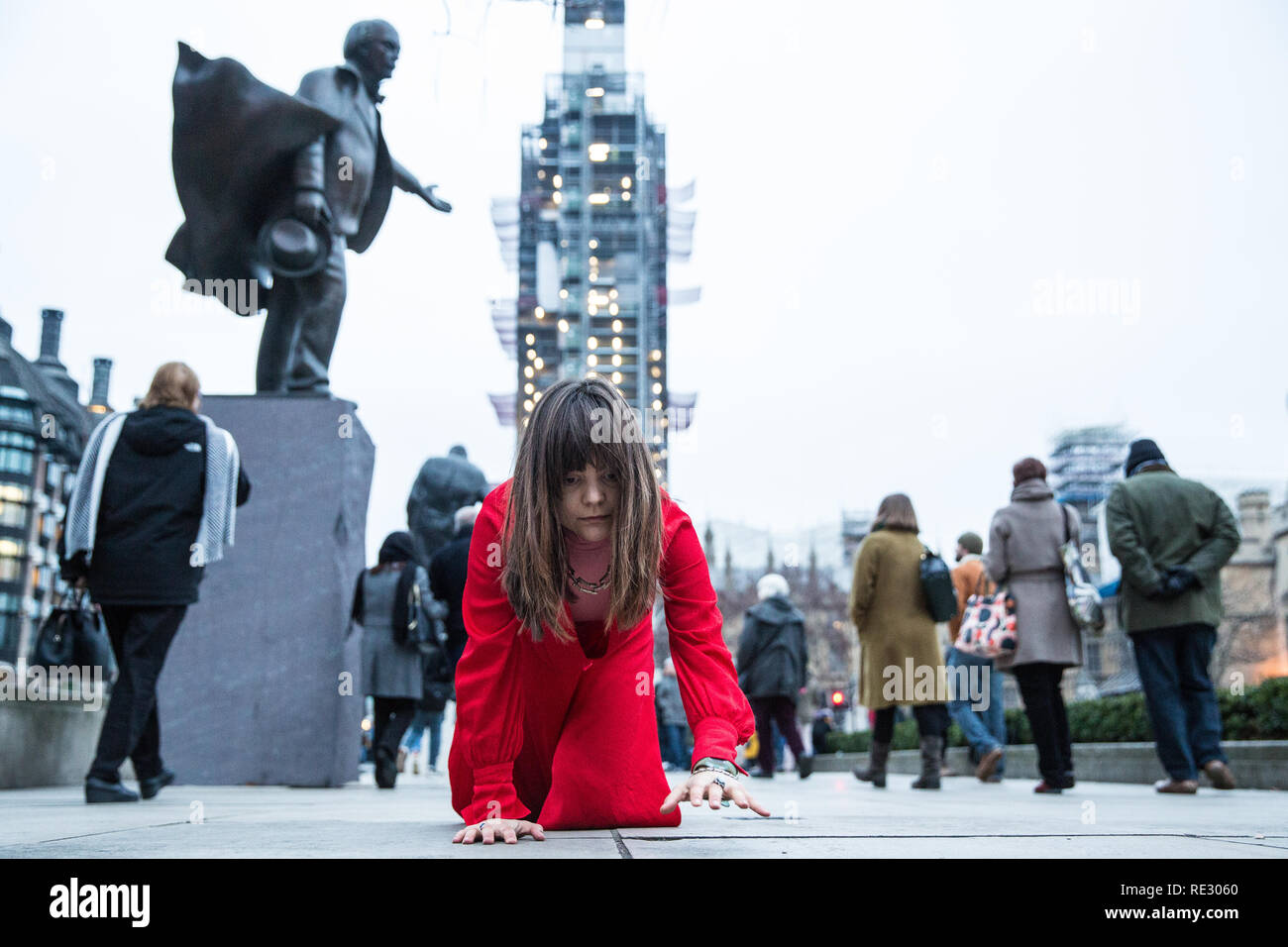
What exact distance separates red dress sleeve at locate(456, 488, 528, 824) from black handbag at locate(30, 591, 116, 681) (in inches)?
214

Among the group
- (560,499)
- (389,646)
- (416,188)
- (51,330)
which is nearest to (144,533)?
(389,646)

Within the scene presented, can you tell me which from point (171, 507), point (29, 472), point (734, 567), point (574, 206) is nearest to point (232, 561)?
point (171, 507)

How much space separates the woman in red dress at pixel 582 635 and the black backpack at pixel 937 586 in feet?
16.6

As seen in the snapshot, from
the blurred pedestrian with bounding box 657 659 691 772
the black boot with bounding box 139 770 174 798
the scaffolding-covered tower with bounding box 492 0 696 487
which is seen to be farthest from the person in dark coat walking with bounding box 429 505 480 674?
the scaffolding-covered tower with bounding box 492 0 696 487

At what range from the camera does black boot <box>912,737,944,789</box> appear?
7688 mm

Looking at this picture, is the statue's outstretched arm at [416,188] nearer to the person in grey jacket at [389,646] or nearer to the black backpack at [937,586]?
the person in grey jacket at [389,646]

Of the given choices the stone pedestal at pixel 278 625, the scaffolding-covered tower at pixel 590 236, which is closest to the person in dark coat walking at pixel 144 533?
the stone pedestal at pixel 278 625

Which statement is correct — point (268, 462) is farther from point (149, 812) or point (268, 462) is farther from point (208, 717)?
point (149, 812)

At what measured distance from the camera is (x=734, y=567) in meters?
125

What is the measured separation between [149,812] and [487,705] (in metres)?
2.21

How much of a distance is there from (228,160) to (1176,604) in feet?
22.8

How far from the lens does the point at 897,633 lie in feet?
25.8

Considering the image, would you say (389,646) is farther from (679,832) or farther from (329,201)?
(679,832)

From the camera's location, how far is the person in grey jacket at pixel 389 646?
24.4 feet
